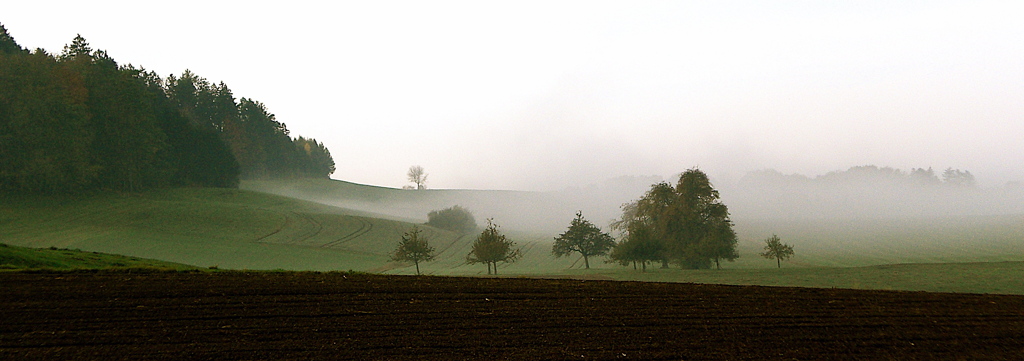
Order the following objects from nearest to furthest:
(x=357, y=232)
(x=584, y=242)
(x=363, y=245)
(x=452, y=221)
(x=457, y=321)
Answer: (x=457, y=321) → (x=584, y=242) → (x=363, y=245) → (x=357, y=232) → (x=452, y=221)

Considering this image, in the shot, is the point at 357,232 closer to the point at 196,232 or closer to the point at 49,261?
the point at 196,232

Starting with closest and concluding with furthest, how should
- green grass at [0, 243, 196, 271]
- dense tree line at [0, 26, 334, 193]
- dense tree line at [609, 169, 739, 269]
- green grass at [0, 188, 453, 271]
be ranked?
green grass at [0, 243, 196, 271], dense tree line at [609, 169, 739, 269], green grass at [0, 188, 453, 271], dense tree line at [0, 26, 334, 193]

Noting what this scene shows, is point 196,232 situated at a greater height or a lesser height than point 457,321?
greater

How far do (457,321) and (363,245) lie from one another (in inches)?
2210

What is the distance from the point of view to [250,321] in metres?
13.9

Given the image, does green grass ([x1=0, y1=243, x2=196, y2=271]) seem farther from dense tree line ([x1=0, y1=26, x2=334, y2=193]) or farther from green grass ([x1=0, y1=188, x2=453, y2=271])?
dense tree line ([x1=0, y1=26, x2=334, y2=193])

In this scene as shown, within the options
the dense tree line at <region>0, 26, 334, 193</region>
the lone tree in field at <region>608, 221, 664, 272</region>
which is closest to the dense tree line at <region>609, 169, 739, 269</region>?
the lone tree in field at <region>608, 221, 664, 272</region>

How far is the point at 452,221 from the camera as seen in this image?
98.7 meters

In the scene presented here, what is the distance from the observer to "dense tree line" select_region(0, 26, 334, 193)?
63531mm

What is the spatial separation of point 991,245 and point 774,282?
203 ft

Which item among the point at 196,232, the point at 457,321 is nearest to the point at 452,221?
the point at 196,232

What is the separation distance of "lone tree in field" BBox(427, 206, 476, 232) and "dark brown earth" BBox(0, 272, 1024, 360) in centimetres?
7811

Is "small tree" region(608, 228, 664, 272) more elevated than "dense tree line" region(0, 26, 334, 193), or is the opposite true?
"dense tree line" region(0, 26, 334, 193)

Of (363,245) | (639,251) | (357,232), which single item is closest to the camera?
(639,251)
